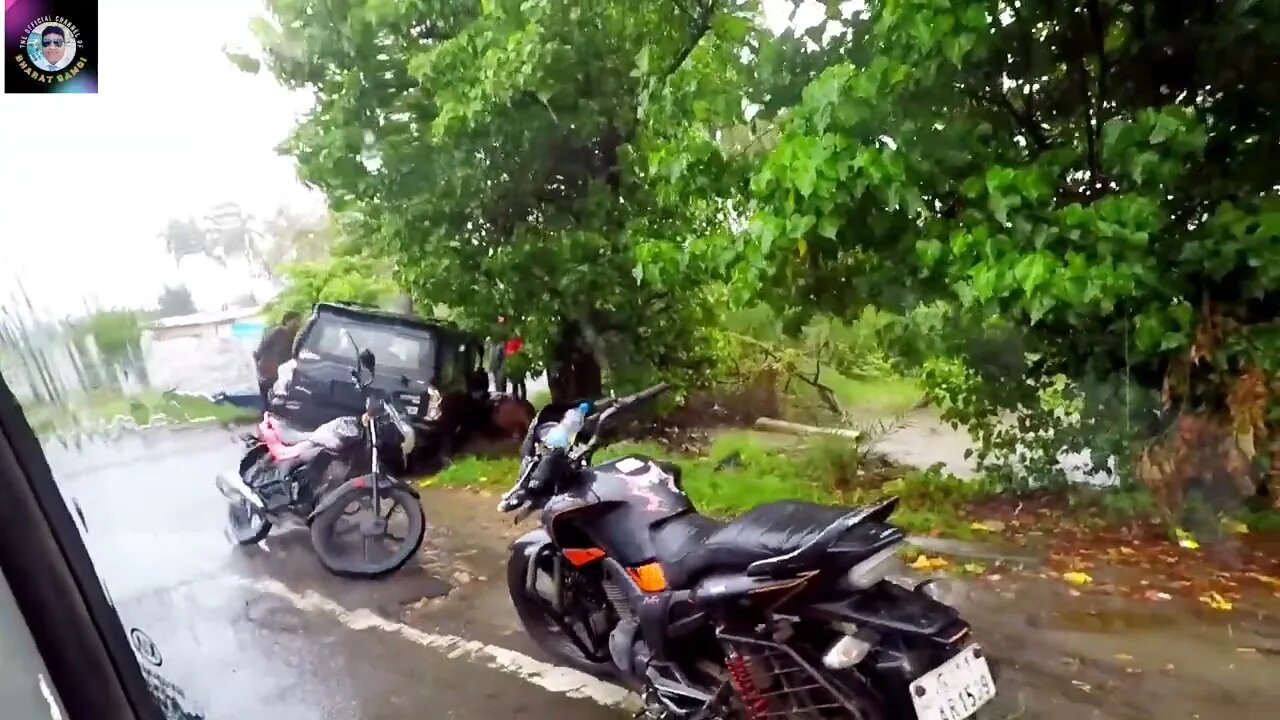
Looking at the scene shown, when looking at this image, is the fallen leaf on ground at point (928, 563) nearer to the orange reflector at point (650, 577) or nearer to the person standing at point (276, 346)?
the orange reflector at point (650, 577)

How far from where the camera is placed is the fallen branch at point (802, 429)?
48.8 inches

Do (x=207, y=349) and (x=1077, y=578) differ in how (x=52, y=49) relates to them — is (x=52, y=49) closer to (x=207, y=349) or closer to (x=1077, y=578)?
(x=207, y=349)

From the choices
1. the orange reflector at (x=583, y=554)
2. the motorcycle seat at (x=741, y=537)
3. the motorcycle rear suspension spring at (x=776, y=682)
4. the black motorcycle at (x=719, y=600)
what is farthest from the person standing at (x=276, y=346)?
the motorcycle rear suspension spring at (x=776, y=682)

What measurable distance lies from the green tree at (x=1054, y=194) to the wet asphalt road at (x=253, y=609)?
27.1 inches

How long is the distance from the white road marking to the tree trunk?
38 centimetres

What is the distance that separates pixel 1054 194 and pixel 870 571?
491 mm

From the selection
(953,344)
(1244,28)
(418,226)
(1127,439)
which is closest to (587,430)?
(418,226)

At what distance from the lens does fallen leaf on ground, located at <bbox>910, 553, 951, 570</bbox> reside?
3.89ft

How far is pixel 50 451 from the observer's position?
1419 millimetres

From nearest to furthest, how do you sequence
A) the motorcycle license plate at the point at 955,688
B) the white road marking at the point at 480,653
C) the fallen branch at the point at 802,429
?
the motorcycle license plate at the point at 955,688 → the fallen branch at the point at 802,429 → the white road marking at the point at 480,653

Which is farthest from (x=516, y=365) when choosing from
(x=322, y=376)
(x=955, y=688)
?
(x=955, y=688)

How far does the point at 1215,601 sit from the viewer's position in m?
1.12

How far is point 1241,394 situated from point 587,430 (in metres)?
0.80

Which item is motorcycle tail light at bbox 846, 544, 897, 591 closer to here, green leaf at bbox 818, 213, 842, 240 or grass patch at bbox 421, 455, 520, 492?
green leaf at bbox 818, 213, 842, 240
